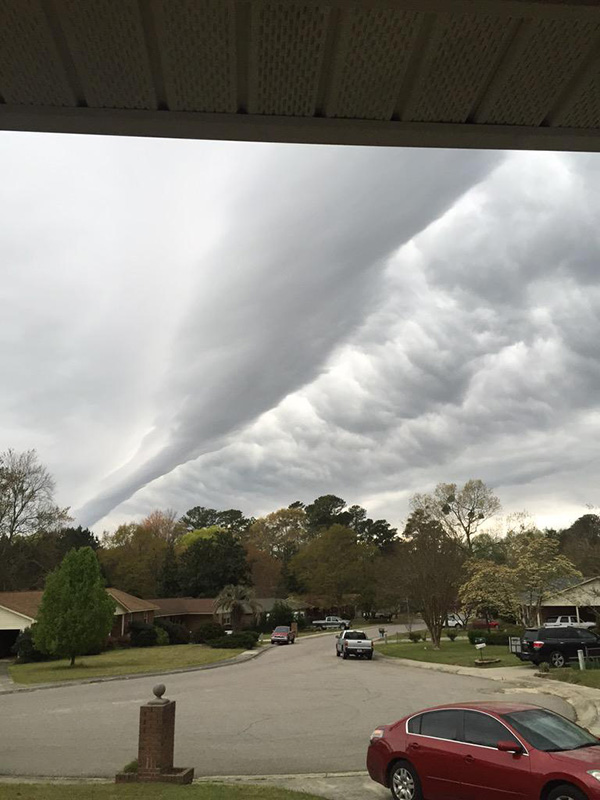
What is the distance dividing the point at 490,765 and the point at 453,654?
2972 cm

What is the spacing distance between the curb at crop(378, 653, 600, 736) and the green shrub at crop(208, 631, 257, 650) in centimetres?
1843

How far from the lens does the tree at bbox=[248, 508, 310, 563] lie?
4203 inches

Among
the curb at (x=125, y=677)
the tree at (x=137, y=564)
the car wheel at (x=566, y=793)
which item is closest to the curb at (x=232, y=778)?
the car wheel at (x=566, y=793)

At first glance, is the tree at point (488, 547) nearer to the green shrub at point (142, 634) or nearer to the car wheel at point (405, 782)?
the green shrub at point (142, 634)

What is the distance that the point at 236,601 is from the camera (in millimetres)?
61625

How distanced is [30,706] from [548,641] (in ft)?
65.1

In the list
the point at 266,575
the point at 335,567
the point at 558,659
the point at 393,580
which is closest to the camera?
the point at 558,659

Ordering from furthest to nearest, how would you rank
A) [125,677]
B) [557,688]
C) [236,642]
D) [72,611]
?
[236,642] < [72,611] < [125,677] < [557,688]

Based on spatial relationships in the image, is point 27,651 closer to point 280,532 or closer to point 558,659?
point 558,659

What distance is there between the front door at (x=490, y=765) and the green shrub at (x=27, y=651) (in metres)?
37.9

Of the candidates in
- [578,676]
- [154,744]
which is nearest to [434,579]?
[578,676]

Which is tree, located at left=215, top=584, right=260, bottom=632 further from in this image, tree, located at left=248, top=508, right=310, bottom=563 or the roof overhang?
the roof overhang

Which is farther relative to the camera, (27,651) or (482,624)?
(482,624)

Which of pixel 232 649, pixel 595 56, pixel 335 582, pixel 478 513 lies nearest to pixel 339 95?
pixel 595 56
